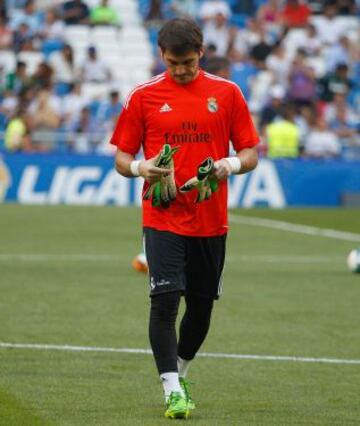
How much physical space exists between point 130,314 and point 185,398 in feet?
14.6

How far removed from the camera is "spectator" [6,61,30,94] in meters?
27.2

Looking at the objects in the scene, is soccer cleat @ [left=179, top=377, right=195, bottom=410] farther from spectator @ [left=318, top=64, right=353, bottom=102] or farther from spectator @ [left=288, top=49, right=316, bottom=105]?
spectator @ [left=318, top=64, right=353, bottom=102]

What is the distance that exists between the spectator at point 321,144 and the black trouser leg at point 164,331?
1971cm

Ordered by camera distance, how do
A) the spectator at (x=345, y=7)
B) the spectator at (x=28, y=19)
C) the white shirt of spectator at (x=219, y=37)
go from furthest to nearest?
the spectator at (x=345, y=7), the white shirt of spectator at (x=219, y=37), the spectator at (x=28, y=19)

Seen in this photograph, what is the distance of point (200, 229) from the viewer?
760cm

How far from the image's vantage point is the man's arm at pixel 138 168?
7305 mm

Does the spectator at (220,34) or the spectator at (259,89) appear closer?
the spectator at (259,89)

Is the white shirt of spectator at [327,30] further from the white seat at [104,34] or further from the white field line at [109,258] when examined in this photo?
the white field line at [109,258]

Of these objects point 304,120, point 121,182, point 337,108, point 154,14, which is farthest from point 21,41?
point 337,108

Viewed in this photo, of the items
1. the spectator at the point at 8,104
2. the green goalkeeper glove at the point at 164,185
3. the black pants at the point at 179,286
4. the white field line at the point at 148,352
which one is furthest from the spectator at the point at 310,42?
the green goalkeeper glove at the point at 164,185

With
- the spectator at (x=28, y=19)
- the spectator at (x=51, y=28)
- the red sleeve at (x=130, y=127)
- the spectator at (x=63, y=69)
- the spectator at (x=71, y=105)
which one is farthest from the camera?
the spectator at (x=51, y=28)

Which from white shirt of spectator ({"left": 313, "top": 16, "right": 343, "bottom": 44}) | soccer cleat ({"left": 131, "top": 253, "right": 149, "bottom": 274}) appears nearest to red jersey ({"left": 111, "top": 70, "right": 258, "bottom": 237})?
soccer cleat ({"left": 131, "top": 253, "right": 149, "bottom": 274})

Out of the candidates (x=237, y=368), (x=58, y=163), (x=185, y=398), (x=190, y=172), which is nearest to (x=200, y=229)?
(x=190, y=172)

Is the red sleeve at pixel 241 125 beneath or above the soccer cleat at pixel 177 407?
above
